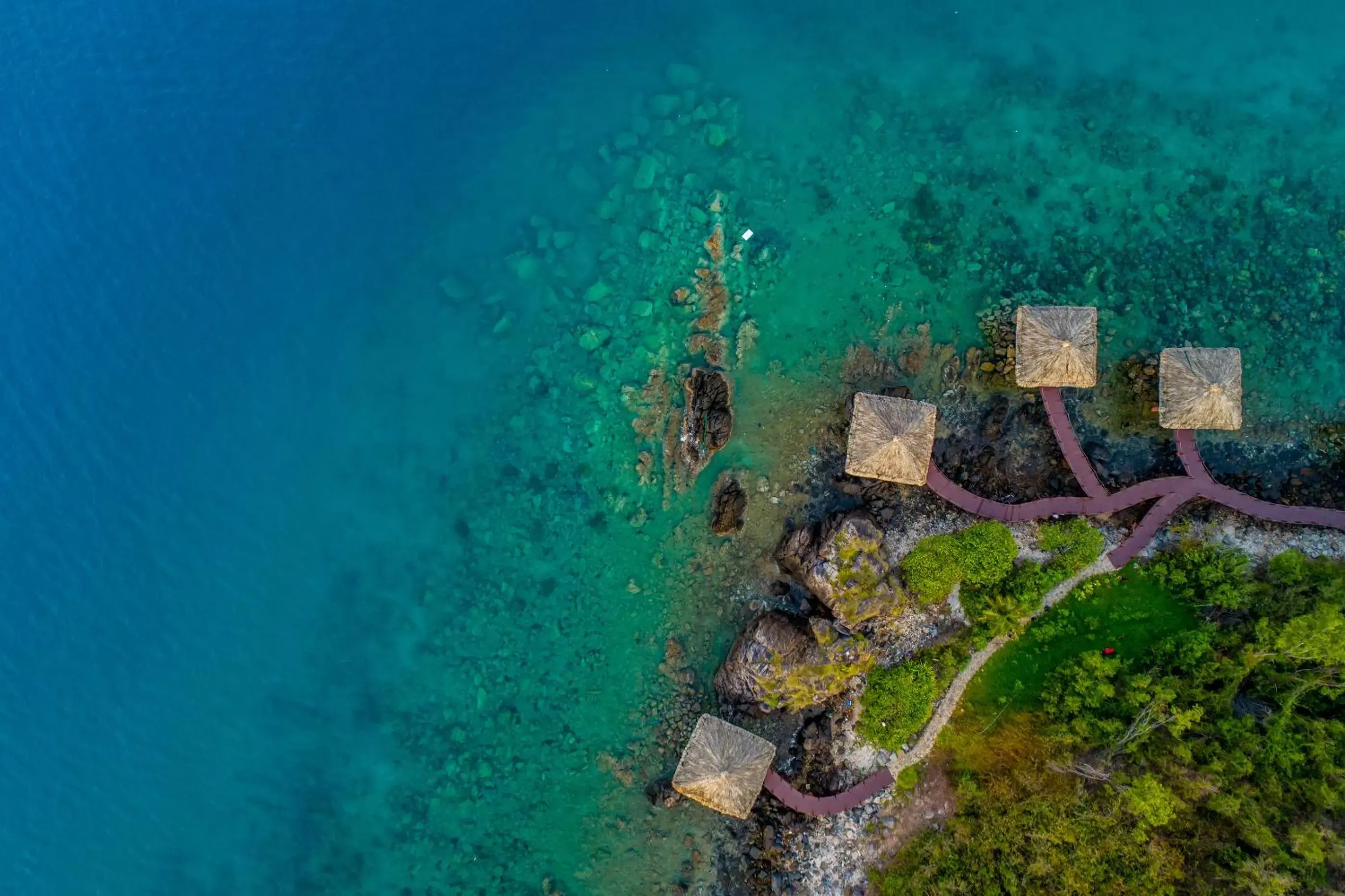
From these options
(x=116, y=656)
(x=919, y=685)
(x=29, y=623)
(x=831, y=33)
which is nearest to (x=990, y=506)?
(x=919, y=685)

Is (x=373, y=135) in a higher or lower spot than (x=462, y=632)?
higher

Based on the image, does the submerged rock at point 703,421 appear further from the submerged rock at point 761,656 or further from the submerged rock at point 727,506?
the submerged rock at point 761,656

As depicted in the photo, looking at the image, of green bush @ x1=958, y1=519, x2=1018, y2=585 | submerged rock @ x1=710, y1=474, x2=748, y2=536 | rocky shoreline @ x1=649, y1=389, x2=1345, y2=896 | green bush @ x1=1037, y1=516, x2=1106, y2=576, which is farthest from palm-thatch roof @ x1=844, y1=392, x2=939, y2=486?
green bush @ x1=1037, y1=516, x2=1106, y2=576

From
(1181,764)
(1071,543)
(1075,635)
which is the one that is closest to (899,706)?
(1075,635)

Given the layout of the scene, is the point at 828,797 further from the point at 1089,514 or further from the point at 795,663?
the point at 1089,514

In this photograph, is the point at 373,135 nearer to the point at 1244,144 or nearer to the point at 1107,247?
the point at 1107,247

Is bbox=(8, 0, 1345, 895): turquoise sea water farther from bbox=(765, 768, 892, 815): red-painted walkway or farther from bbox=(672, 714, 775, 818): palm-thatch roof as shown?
bbox=(765, 768, 892, 815): red-painted walkway
